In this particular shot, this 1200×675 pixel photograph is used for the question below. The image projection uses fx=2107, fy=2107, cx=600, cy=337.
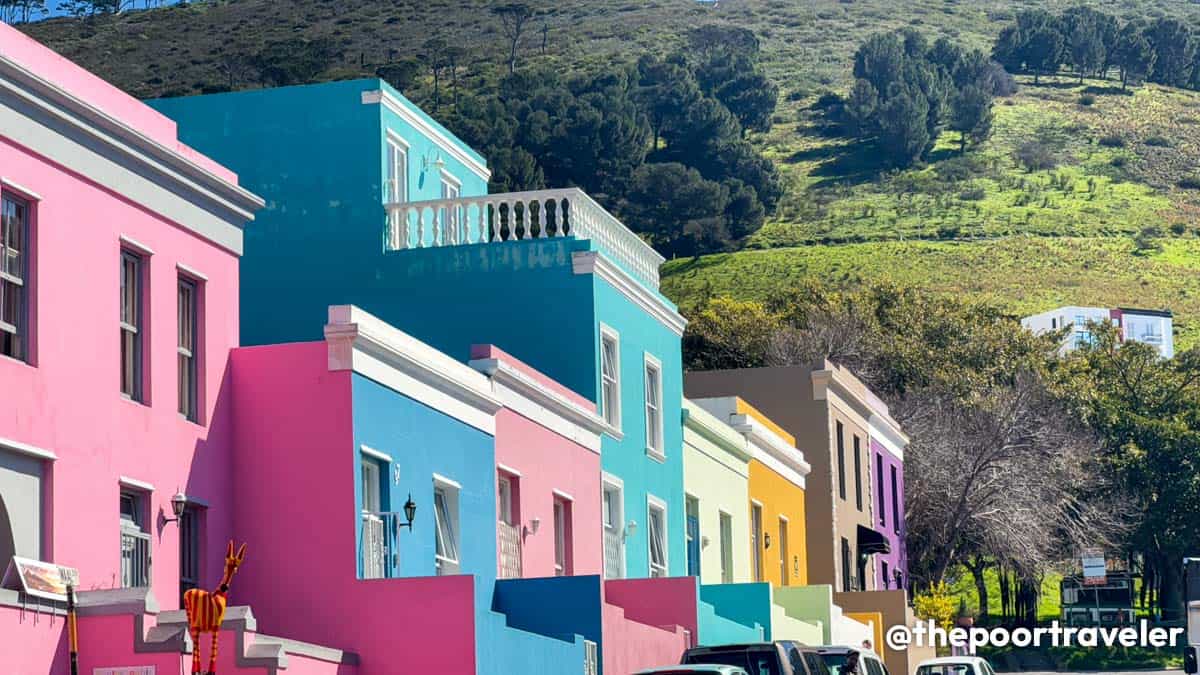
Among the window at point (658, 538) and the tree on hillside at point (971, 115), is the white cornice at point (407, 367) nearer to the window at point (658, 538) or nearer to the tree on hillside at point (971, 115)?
the window at point (658, 538)

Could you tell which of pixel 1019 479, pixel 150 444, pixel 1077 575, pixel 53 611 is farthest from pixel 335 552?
pixel 1077 575

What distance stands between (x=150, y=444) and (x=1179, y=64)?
189 meters

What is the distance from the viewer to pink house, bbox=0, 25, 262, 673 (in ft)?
60.1

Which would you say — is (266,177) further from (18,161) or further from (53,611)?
(53,611)

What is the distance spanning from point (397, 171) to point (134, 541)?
12.6 m

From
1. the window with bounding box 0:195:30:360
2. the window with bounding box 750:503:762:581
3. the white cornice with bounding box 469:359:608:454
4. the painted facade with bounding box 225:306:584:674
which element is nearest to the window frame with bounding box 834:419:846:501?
the window with bounding box 750:503:762:581

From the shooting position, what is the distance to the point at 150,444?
66.6ft

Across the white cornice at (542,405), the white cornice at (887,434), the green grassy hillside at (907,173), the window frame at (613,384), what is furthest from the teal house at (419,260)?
the green grassy hillside at (907,173)

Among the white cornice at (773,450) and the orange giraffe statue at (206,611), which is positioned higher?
the white cornice at (773,450)

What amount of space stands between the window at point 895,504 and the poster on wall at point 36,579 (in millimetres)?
39911

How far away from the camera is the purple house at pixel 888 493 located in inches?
2058

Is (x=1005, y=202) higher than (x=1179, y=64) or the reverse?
the reverse

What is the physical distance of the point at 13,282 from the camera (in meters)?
18.5

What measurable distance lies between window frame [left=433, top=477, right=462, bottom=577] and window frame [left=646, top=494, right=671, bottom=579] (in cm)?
836
